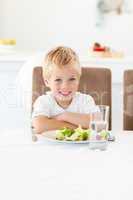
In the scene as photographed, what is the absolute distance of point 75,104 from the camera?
2047 millimetres

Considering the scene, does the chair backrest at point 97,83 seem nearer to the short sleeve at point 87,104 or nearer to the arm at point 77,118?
the short sleeve at point 87,104

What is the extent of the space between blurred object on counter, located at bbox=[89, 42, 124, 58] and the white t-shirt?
0.96 m

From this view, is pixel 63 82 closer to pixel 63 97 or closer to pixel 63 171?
pixel 63 97

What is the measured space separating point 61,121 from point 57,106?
10 centimetres

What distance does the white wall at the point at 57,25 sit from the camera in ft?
10.4

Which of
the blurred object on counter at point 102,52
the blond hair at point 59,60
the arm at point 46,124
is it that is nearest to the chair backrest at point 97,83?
the blond hair at point 59,60

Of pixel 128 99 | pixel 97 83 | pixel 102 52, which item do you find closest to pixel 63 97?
pixel 97 83

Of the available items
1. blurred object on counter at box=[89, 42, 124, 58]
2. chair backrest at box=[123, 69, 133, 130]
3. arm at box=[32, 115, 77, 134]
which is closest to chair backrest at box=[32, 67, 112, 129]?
chair backrest at box=[123, 69, 133, 130]

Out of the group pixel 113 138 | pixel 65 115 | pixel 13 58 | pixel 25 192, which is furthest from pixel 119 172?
pixel 13 58

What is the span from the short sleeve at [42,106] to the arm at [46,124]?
1.3 inches

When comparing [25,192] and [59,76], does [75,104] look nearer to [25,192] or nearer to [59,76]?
[59,76]

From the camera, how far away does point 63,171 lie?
1.33 m

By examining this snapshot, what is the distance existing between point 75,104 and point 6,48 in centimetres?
117

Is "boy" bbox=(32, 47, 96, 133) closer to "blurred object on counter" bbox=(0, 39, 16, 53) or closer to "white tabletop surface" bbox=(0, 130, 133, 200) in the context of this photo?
"white tabletop surface" bbox=(0, 130, 133, 200)
